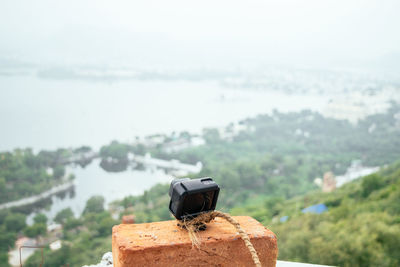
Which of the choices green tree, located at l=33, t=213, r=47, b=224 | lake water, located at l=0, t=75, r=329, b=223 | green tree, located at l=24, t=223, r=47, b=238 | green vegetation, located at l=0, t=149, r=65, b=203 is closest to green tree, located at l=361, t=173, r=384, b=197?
lake water, located at l=0, t=75, r=329, b=223

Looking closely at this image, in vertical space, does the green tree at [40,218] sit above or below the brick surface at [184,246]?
below

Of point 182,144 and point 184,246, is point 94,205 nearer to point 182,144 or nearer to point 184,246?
A: point 182,144

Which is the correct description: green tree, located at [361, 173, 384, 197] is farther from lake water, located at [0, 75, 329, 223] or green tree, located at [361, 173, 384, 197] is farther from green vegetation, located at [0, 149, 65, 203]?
green vegetation, located at [0, 149, 65, 203]

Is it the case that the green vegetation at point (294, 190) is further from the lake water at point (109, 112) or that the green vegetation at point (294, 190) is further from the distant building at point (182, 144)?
the lake water at point (109, 112)

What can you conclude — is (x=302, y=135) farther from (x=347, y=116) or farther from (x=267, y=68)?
(x=267, y=68)

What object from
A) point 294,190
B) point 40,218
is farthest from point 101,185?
point 294,190

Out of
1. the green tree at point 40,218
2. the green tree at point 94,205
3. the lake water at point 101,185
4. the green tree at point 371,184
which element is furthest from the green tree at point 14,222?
the green tree at point 371,184
